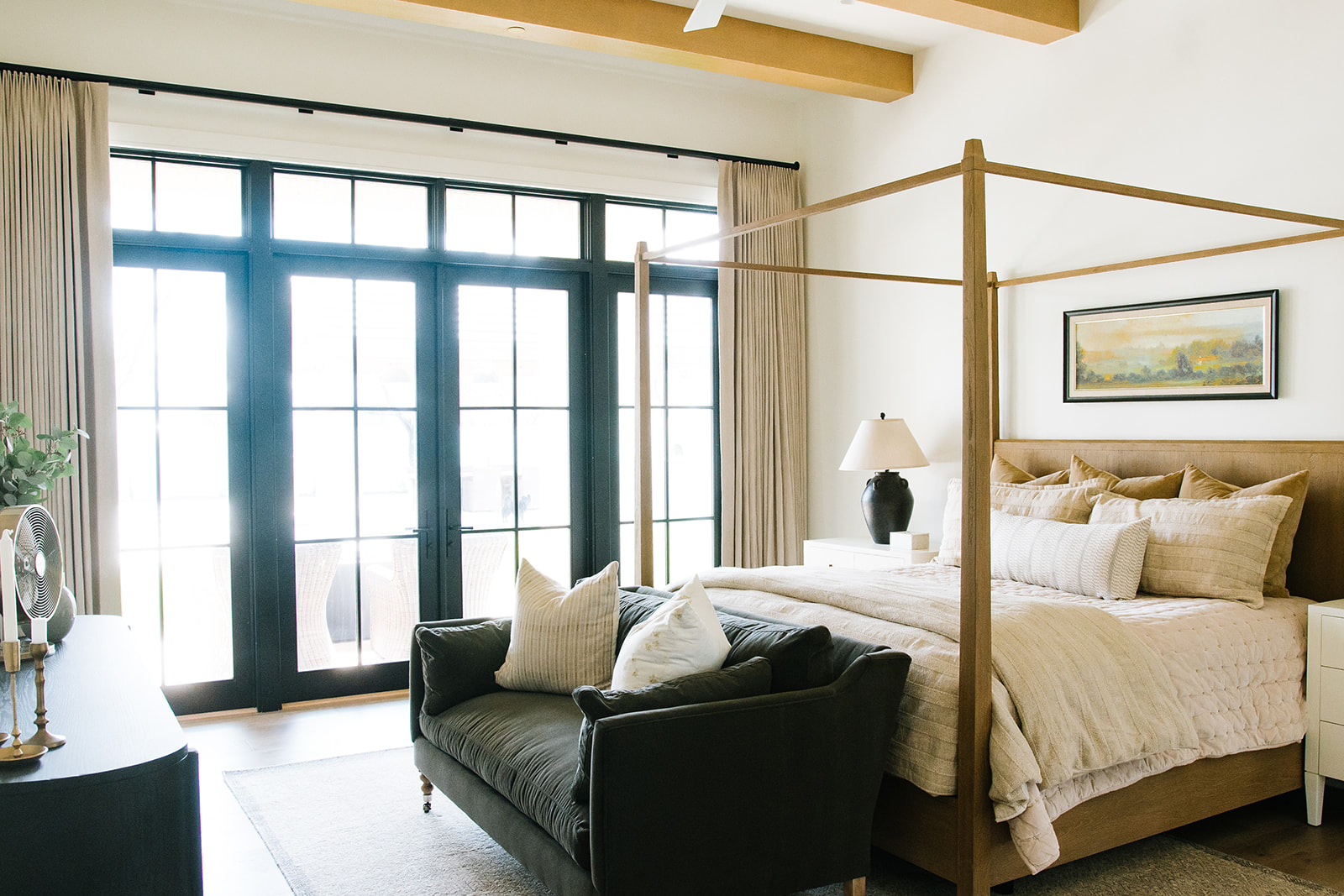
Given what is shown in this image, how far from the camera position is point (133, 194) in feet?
14.8

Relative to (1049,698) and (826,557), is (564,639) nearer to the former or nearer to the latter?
(1049,698)

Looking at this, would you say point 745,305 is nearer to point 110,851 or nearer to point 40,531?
point 40,531

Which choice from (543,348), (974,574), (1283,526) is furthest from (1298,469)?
(543,348)

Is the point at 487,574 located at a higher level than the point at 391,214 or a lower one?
lower

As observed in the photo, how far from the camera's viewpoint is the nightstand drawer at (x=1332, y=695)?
321 cm

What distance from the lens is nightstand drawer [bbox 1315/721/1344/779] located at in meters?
3.23

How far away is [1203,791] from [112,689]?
2985mm

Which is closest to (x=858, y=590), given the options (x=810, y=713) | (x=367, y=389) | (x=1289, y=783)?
(x=810, y=713)

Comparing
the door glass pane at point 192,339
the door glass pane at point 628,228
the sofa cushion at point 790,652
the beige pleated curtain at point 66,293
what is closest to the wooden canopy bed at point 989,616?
the sofa cushion at point 790,652

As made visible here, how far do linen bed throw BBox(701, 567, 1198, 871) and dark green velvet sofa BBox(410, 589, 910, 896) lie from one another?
9.5 inches

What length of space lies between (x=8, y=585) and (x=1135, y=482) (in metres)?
3.74

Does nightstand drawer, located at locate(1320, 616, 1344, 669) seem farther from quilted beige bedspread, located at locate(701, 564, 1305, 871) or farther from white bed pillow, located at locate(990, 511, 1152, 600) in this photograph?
white bed pillow, located at locate(990, 511, 1152, 600)

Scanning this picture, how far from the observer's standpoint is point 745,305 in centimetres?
580

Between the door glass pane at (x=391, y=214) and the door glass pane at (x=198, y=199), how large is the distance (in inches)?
21.1
